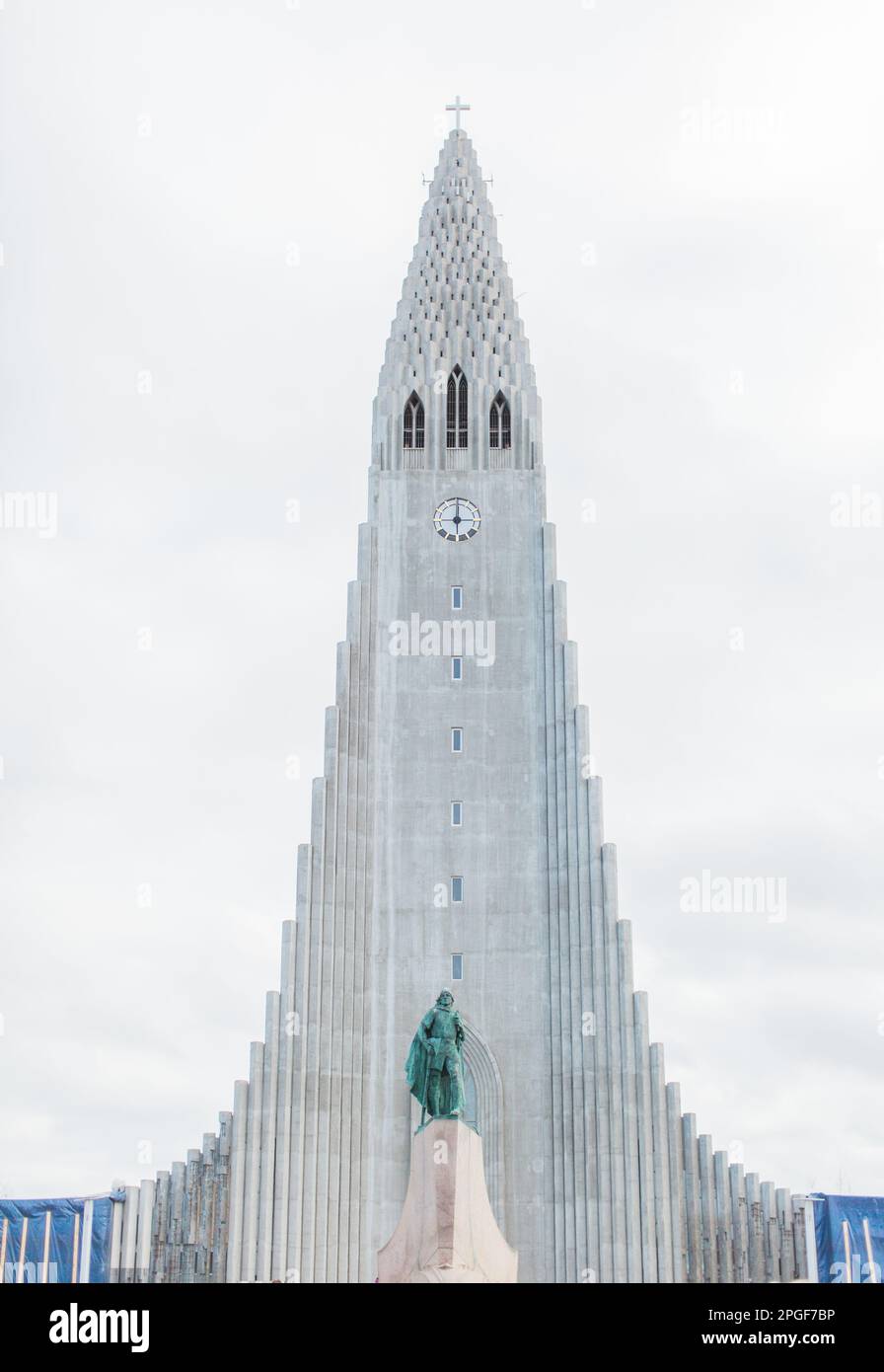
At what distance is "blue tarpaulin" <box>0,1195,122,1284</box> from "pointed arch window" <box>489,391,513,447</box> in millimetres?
22541

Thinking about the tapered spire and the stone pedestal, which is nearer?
the stone pedestal

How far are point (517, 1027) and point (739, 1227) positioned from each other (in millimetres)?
7046

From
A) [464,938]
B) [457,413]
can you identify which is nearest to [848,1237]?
[464,938]

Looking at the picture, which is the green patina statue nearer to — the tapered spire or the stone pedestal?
the stone pedestal

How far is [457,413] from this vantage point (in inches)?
1832

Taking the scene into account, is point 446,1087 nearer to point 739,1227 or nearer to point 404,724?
point 739,1227

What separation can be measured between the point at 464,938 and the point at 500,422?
14.7 metres

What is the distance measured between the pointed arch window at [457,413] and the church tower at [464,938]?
9 cm

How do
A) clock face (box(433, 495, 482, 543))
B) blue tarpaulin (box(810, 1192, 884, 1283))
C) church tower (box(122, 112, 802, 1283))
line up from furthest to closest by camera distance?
clock face (box(433, 495, 482, 543)), church tower (box(122, 112, 802, 1283)), blue tarpaulin (box(810, 1192, 884, 1283))

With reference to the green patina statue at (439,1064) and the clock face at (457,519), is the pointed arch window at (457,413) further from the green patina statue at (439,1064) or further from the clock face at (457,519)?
the green patina statue at (439,1064)

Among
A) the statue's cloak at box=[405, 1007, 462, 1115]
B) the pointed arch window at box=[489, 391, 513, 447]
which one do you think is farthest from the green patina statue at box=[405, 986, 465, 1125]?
the pointed arch window at box=[489, 391, 513, 447]

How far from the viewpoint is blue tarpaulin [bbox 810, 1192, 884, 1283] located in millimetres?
37625

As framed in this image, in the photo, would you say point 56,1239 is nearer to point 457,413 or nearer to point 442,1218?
point 442,1218
